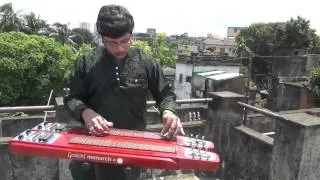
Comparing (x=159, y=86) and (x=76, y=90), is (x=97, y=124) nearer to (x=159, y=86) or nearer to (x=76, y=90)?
(x=76, y=90)

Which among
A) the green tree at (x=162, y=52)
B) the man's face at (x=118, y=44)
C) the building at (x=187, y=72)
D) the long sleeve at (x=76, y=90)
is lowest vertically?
the building at (x=187, y=72)

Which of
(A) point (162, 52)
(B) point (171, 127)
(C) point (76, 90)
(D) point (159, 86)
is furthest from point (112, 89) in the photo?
(A) point (162, 52)

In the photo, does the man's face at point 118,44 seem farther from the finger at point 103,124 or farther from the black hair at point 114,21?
the finger at point 103,124

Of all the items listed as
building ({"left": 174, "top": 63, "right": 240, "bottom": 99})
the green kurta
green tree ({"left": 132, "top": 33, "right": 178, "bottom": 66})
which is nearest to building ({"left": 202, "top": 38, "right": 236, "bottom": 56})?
green tree ({"left": 132, "top": 33, "right": 178, "bottom": 66})

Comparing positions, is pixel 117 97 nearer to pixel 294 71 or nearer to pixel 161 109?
pixel 161 109

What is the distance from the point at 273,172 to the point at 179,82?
27.8 metres

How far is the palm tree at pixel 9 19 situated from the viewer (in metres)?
36.0

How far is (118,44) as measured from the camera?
2.41 m

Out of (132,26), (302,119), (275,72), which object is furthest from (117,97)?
(275,72)

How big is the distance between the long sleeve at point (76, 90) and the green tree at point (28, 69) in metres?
21.8

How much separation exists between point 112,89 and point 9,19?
1464 inches

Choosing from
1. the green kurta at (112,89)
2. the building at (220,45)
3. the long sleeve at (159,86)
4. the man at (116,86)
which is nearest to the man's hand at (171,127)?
the man at (116,86)

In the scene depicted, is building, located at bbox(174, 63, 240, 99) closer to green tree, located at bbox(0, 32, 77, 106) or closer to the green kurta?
green tree, located at bbox(0, 32, 77, 106)

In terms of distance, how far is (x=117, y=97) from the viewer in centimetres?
250
